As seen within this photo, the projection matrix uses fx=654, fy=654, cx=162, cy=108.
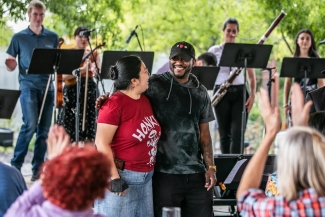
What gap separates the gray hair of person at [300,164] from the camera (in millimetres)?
2709

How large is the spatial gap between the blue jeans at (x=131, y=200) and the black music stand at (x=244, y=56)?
3327mm

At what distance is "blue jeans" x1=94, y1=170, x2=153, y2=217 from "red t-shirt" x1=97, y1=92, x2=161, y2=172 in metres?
0.06

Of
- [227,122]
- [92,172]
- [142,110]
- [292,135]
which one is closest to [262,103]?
[292,135]

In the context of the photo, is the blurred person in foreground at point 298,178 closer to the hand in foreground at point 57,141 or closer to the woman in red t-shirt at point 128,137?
the hand in foreground at point 57,141

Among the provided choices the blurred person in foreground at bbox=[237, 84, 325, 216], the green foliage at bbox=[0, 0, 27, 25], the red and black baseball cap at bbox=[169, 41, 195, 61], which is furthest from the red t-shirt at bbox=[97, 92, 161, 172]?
the green foliage at bbox=[0, 0, 27, 25]

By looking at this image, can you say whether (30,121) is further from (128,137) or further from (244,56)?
(128,137)

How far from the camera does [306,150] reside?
8.91 feet

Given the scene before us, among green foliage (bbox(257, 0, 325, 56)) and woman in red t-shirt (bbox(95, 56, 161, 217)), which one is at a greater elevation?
green foliage (bbox(257, 0, 325, 56))

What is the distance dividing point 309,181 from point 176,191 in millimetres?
2006

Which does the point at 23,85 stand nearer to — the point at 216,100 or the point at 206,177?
the point at 216,100

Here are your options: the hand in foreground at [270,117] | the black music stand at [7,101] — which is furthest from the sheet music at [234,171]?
the hand in foreground at [270,117]

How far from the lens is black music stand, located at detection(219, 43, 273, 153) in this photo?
7.51m

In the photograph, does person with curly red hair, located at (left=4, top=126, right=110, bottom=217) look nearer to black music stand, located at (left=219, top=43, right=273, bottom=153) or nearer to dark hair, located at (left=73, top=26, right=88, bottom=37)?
black music stand, located at (left=219, top=43, right=273, bottom=153)

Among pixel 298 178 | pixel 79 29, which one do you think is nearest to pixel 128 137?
pixel 298 178
